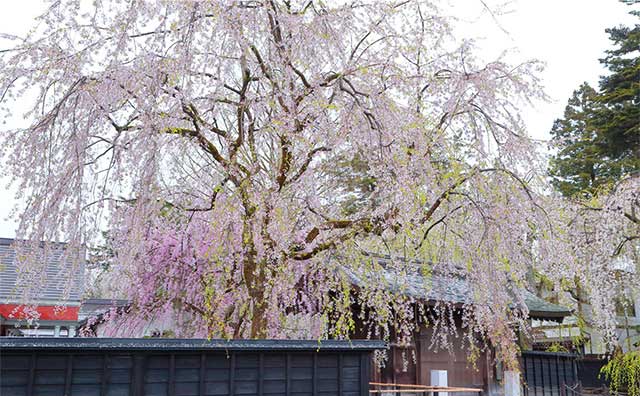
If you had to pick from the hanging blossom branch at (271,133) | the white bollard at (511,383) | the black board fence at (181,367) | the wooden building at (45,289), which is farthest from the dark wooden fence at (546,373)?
the wooden building at (45,289)

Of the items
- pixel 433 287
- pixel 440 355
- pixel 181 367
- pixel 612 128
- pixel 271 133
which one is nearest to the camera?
pixel 181 367

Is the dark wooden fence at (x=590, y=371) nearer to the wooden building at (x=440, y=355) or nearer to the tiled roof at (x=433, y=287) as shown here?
the tiled roof at (x=433, y=287)

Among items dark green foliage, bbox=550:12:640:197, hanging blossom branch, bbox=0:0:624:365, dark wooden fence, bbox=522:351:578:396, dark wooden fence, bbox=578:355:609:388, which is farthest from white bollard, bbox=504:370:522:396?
dark green foliage, bbox=550:12:640:197

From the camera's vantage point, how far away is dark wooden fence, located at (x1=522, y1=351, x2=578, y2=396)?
10.7 meters

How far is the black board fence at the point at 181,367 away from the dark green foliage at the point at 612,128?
1684cm

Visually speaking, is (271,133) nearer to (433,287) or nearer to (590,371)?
(433,287)

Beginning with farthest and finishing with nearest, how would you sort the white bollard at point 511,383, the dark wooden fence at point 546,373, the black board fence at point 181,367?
the dark wooden fence at point 546,373
the white bollard at point 511,383
the black board fence at point 181,367

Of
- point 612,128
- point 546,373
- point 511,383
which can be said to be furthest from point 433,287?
point 612,128

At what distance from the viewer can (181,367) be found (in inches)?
160

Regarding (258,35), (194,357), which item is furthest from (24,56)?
(194,357)

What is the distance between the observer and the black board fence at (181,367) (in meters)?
3.62

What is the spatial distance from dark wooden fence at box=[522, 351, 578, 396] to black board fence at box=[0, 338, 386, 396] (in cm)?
711

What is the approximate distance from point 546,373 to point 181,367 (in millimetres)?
9367

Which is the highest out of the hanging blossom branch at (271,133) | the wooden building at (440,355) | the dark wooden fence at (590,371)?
the hanging blossom branch at (271,133)
